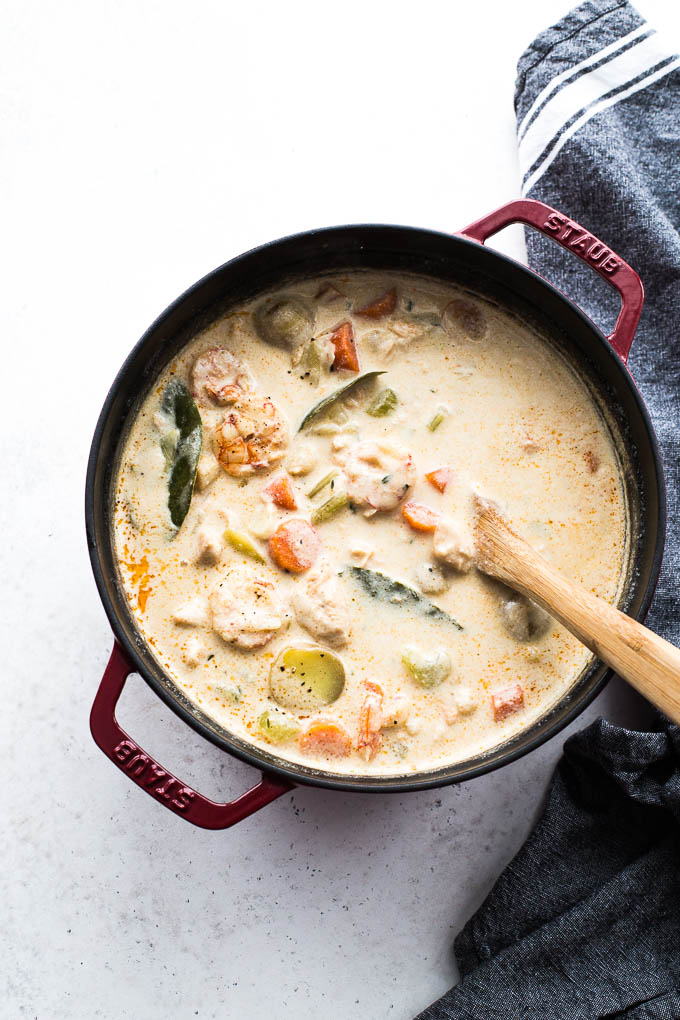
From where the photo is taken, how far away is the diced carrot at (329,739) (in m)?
2.18

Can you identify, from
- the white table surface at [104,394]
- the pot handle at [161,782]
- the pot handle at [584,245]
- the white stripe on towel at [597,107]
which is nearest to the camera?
the pot handle at [161,782]

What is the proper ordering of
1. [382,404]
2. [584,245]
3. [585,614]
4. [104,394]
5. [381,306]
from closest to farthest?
[585,614]
[584,245]
[382,404]
[381,306]
[104,394]

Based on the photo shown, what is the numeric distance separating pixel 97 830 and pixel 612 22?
2.53 meters

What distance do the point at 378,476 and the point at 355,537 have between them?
0.15 metres

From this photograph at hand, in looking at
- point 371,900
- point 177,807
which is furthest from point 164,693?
point 371,900

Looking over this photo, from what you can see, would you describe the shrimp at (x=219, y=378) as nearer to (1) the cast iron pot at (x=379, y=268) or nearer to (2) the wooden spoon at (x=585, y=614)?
(1) the cast iron pot at (x=379, y=268)

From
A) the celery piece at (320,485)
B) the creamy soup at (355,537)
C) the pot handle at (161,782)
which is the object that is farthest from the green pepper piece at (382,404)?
the pot handle at (161,782)

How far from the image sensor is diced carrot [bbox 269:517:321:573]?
2.20 meters

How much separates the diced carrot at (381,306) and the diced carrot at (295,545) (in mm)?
582

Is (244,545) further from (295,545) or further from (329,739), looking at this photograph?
(329,739)

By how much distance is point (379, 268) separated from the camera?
2.43 meters

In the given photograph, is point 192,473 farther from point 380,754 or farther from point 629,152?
point 629,152

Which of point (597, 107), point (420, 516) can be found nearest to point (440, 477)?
point (420, 516)

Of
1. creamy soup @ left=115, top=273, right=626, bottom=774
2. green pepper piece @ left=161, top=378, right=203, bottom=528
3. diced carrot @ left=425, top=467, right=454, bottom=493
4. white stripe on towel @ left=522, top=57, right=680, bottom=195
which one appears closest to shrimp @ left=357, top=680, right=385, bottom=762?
creamy soup @ left=115, top=273, right=626, bottom=774
